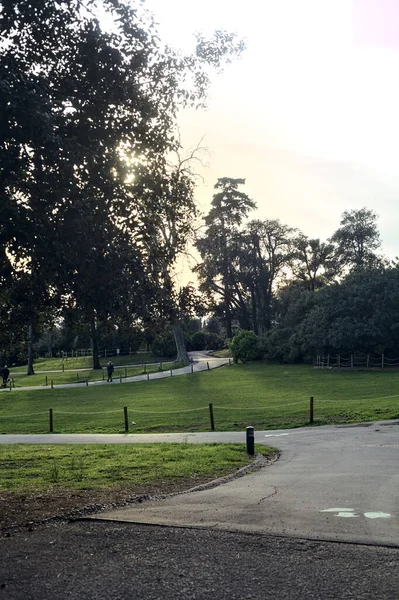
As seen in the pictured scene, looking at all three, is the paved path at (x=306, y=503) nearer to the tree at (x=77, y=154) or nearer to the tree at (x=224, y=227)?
the tree at (x=77, y=154)

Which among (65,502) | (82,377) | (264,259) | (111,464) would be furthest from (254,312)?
(65,502)

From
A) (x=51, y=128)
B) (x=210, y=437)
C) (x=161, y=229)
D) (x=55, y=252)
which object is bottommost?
(x=210, y=437)

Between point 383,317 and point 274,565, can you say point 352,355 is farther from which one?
point 274,565

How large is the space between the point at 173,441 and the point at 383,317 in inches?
1303

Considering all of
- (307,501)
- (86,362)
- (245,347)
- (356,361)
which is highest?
(245,347)

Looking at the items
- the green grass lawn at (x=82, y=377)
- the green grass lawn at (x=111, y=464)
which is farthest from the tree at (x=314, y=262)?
the green grass lawn at (x=111, y=464)

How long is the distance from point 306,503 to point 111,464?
19.3 ft

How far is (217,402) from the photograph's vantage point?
33875 mm

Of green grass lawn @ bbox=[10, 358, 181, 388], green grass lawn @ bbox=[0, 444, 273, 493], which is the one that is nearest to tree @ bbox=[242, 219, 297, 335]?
green grass lawn @ bbox=[10, 358, 181, 388]

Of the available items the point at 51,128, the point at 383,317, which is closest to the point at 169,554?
the point at 51,128

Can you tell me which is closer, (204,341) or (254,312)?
(254,312)

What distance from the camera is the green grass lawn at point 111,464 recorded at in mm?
11219

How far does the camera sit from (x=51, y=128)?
802cm

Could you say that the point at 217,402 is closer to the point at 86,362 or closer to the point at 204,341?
the point at 86,362
